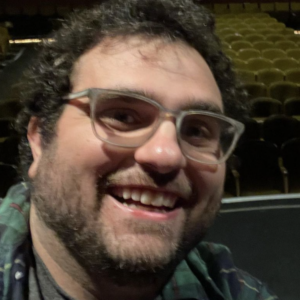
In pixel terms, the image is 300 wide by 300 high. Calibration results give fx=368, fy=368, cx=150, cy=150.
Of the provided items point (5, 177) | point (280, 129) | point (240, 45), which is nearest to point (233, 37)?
point (240, 45)

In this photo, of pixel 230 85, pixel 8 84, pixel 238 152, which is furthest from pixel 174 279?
pixel 8 84

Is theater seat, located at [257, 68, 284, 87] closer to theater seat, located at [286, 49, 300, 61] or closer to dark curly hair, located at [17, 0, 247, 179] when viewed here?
theater seat, located at [286, 49, 300, 61]

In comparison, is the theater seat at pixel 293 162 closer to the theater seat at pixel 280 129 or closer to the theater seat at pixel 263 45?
the theater seat at pixel 280 129

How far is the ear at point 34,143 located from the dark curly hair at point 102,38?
0.04 ft

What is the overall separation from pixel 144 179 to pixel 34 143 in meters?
0.18

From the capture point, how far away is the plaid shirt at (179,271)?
42 cm

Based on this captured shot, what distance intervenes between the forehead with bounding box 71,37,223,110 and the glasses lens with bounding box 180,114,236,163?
0.02m

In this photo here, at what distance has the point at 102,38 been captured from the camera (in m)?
0.46

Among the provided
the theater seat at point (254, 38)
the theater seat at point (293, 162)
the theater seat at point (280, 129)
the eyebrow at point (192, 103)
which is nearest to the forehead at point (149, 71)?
the eyebrow at point (192, 103)

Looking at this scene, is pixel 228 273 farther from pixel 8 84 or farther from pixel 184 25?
pixel 8 84

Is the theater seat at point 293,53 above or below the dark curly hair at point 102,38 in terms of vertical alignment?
below

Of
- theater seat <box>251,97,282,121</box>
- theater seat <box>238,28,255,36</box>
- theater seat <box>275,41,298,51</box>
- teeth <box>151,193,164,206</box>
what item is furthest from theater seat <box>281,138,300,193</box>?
theater seat <box>238,28,255,36</box>

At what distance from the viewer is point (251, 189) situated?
155 cm

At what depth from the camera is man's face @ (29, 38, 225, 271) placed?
1.23 ft
